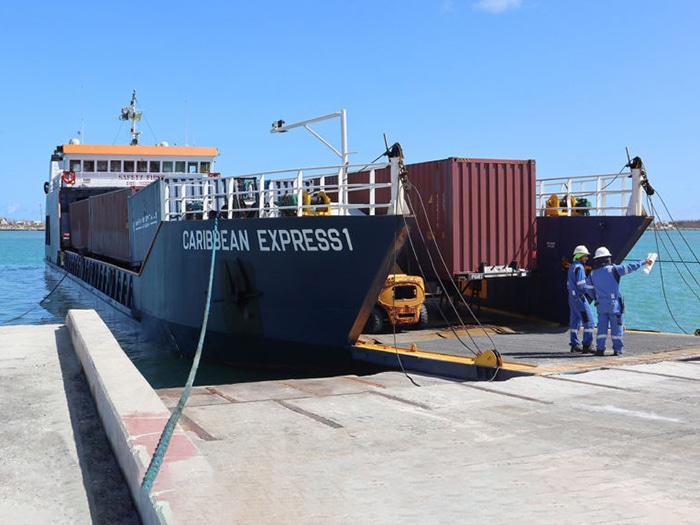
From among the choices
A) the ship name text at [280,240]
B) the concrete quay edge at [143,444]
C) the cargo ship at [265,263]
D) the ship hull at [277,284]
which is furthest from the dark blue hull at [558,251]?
the concrete quay edge at [143,444]

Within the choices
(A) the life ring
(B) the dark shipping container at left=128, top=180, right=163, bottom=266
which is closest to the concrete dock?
(B) the dark shipping container at left=128, top=180, right=163, bottom=266

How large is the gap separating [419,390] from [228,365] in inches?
223

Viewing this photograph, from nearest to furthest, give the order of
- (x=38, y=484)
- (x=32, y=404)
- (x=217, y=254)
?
(x=38, y=484)
(x=32, y=404)
(x=217, y=254)

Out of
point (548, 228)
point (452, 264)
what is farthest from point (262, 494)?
point (548, 228)

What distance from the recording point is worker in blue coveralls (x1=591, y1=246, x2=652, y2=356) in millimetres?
8742

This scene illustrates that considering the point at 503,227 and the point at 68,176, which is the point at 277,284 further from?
the point at 68,176

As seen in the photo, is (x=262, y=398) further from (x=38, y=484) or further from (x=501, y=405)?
(x=38, y=484)

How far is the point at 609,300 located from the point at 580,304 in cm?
42

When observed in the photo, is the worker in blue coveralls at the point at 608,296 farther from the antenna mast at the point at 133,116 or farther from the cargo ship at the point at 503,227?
the antenna mast at the point at 133,116

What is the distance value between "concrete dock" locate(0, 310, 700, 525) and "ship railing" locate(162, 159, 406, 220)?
319 cm

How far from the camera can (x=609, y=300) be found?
28.7 ft

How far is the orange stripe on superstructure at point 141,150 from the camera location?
86.6 feet

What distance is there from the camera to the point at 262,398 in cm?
669

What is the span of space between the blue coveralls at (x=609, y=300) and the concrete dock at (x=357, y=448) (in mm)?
1338
